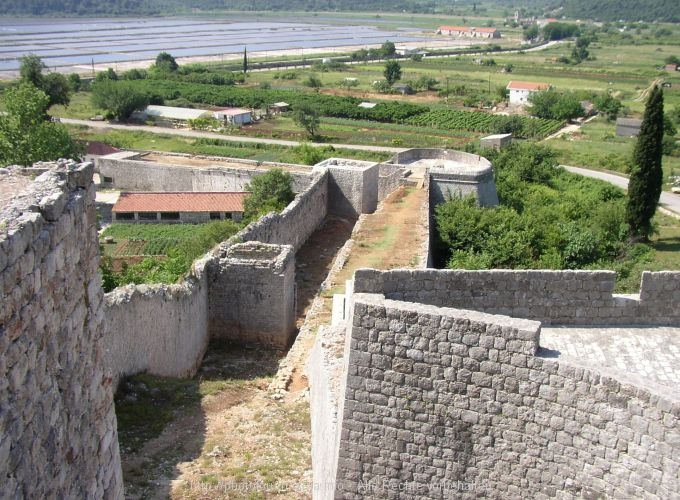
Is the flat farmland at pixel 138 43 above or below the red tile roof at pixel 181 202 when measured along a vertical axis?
above

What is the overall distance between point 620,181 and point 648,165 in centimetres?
1397

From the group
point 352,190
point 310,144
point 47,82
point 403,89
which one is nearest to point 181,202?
point 352,190

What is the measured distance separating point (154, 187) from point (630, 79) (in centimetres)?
8691

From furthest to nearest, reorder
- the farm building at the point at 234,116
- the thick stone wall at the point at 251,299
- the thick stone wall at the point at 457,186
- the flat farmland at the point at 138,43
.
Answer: the flat farmland at the point at 138,43, the farm building at the point at 234,116, the thick stone wall at the point at 457,186, the thick stone wall at the point at 251,299

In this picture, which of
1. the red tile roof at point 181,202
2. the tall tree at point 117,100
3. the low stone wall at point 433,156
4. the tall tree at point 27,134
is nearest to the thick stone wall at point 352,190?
the low stone wall at point 433,156

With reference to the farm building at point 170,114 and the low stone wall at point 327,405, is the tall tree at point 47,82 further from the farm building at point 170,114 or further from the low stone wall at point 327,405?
the low stone wall at point 327,405

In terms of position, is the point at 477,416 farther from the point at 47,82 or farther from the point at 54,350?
the point at 47,82

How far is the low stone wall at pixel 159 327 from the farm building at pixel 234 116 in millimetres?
51012

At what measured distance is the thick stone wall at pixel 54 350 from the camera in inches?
169

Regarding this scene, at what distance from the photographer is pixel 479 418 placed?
22.0 feet

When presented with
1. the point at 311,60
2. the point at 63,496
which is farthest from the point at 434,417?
the point at 311,60

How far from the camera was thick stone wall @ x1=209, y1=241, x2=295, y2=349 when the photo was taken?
15891mm

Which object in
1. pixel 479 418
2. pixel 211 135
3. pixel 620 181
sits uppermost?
pixel 479 418

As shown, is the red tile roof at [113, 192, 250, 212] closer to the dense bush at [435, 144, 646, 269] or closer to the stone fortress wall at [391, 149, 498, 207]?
the stone fortress wall at [391, 149, 498, 207]
